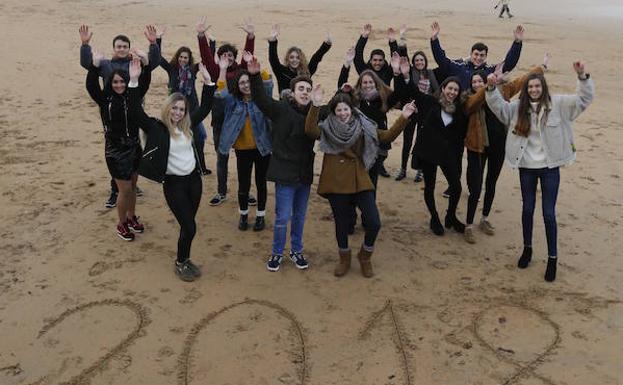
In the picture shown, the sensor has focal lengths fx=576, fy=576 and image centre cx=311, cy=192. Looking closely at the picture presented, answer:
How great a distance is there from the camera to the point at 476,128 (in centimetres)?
645

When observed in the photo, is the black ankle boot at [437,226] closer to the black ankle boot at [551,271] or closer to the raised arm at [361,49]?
the black ankle boot at [551,271]

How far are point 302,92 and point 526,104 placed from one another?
2.21 m

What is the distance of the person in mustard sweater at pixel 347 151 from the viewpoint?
17.6ft

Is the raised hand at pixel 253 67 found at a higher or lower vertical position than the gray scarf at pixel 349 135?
higher

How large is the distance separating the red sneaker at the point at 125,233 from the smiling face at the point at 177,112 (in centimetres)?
166

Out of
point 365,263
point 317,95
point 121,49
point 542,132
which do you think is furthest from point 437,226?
point 121,49

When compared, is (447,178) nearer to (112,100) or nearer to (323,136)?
(323,136)

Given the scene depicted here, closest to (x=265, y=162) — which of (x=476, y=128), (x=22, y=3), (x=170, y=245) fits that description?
(x=170, y=245)

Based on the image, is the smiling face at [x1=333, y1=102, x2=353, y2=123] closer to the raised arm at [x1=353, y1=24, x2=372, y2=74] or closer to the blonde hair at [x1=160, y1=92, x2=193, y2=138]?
the blonde hair at [x1=160, y1=92, x2=193, y2=138]

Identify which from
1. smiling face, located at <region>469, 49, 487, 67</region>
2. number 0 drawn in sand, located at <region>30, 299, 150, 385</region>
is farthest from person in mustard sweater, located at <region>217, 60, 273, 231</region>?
smiling face, located at <region>469, 49, 487, 67</region>

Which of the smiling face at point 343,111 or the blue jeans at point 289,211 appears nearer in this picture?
the smiling face at point 343,111

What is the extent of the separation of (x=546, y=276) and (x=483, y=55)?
2.82 metres

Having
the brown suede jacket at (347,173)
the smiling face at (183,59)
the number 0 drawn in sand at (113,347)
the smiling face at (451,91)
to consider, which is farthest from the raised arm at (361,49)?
the number 0 drawn in sand at (113,347)

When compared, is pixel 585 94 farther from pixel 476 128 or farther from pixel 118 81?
pixel 118 81
